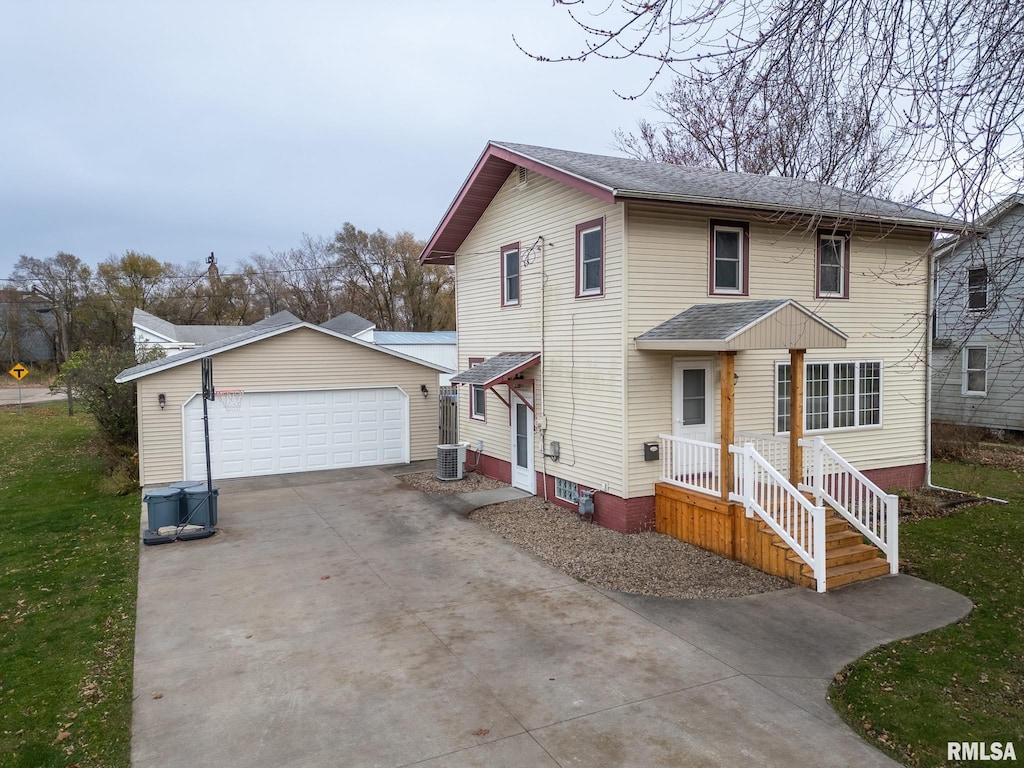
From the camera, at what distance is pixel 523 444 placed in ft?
45.5

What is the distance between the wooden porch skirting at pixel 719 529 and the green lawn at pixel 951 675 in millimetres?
1852

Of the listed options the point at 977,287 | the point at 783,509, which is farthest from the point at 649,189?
the point at 977,287

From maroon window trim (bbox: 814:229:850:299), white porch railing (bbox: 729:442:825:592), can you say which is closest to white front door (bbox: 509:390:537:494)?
white porch railing (bbox: 729:442:825:592)

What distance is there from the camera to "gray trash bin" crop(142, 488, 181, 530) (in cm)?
1074

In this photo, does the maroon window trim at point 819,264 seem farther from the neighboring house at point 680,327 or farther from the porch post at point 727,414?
the porch post at point 727,414

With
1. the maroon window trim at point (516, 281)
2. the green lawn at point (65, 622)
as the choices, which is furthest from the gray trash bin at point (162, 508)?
the maroon window trim at point (516, 281)

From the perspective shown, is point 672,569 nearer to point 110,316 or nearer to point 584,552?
point 584,552

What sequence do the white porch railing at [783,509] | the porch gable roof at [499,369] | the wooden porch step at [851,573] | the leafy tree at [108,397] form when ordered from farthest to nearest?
the leafy tree at [108,397]
the porch gable roof at [499,369]
the wooden porch step at [851,573]
the white porch railing at [783,509]

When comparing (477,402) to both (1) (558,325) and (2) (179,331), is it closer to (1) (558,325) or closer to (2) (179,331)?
(1) (558,325)

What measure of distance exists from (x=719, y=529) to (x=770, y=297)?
14.2 feet

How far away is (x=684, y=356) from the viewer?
35.9 feet

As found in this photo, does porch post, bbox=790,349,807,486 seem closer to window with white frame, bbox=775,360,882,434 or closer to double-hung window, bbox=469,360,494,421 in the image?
window with white frame, bbox=775,360,882,434

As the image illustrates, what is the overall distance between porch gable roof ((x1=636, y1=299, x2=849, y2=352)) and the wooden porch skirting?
7.36 feet

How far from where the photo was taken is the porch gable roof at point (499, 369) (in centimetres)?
1268
